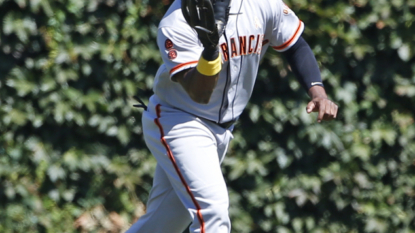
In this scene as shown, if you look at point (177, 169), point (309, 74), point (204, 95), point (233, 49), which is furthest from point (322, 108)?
point (177, 169)

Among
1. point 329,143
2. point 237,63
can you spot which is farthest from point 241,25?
point 329,143

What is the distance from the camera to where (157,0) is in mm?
4590

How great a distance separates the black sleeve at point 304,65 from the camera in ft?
11.5

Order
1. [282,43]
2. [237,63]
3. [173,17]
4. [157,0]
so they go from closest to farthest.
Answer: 1. [173,17]
2. [237,63]
3. [282,43]
4. [157,0]

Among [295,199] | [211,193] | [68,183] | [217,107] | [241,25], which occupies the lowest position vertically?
[295,199]

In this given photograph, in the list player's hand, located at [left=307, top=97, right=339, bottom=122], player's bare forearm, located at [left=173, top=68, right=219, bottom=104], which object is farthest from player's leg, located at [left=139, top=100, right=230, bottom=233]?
player's hand, located at [left=307, top=97, right=339, bottom=122]

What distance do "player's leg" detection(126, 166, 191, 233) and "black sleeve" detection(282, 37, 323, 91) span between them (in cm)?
96

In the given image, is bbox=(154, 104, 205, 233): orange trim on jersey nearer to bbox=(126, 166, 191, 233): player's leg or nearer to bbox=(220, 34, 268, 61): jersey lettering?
bbox=(126, 166, 191, 233): player's leg

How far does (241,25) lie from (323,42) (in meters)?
1.67

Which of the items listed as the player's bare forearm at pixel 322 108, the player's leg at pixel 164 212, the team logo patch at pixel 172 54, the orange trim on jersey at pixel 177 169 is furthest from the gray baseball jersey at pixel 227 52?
the player's leg at pixel 164 212

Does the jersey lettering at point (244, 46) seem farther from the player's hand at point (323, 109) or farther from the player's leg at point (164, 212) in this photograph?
the player's leg at point (164, 212)

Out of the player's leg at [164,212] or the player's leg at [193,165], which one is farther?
the player's leg at [164,212]

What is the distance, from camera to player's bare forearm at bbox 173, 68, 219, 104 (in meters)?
2.80

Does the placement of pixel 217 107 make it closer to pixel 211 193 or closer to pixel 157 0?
pixel 211 193
